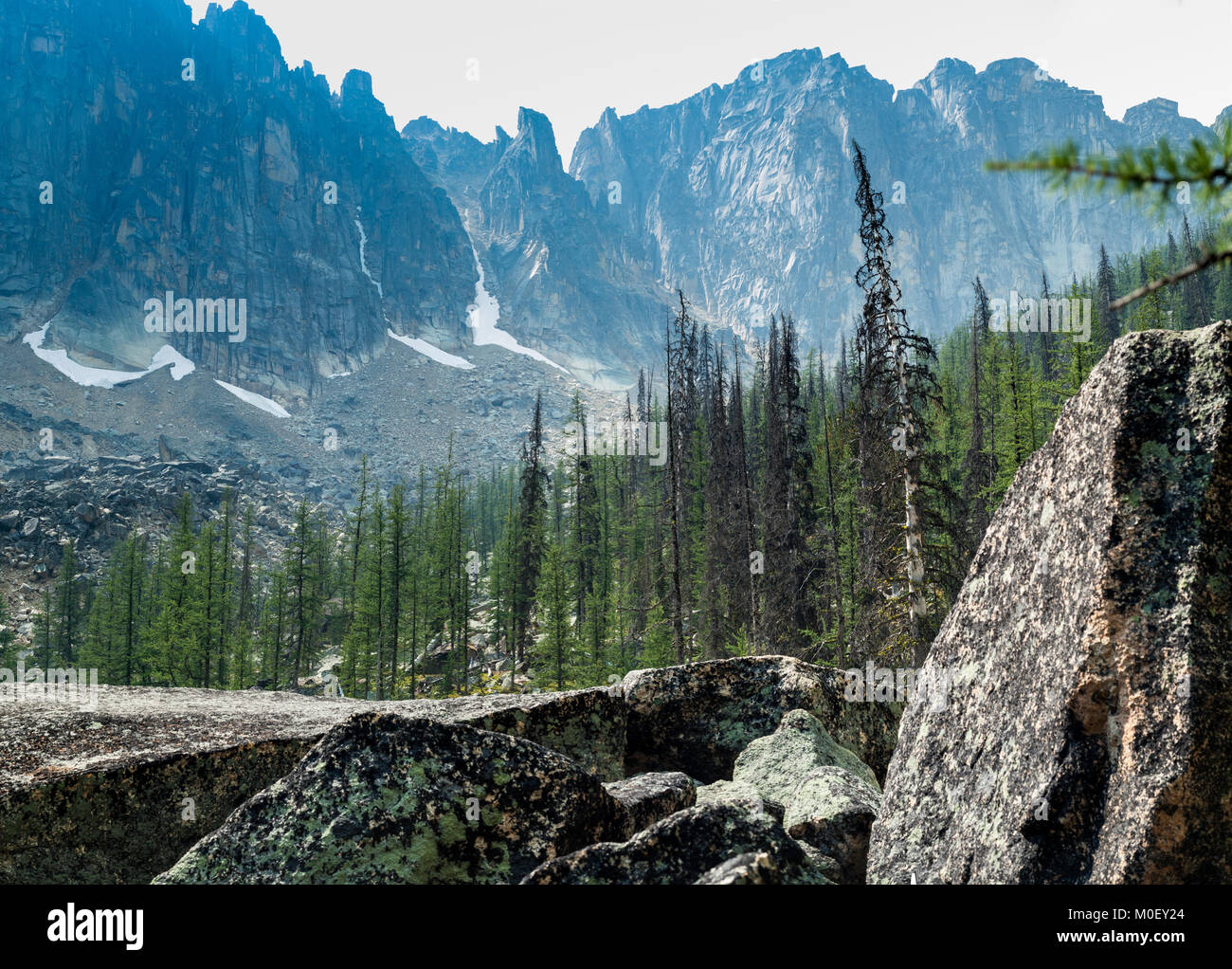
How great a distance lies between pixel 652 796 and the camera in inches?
217

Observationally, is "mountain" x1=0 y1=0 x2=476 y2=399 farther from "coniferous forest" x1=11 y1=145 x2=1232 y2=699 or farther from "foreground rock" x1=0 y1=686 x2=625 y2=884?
"foreground rock" x1=0 y1=686 x2=625 y2=884

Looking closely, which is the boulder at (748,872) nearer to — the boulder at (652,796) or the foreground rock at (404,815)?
the foreground rock at (404,815)

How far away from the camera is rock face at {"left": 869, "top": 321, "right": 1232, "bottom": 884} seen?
11.3 ft

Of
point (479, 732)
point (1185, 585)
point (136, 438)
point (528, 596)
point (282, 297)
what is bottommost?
point (528, 596)

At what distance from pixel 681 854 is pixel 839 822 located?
2952 millimetres

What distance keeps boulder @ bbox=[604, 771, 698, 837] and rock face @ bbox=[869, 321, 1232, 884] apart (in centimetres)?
157

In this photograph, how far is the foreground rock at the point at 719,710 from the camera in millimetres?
8750

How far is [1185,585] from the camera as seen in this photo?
3678 millimetres

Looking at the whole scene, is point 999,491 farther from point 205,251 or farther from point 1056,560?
point 205,251

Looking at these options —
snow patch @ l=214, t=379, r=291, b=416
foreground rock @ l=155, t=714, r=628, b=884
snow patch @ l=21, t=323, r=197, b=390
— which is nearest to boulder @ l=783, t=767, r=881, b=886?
foreground rock @ l=155, t=714, r=628, b=884

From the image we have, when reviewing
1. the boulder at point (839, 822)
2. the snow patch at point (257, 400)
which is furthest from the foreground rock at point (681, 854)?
the snow patch at point (257, 400)

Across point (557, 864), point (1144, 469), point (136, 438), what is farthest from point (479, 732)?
point (136, 438)

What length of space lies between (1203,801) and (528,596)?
1621 inches
